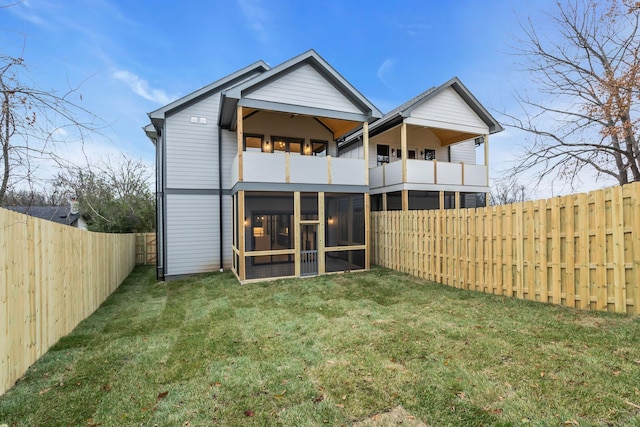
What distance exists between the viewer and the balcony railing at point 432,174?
12.8 meters

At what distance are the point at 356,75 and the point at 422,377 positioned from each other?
118 ft

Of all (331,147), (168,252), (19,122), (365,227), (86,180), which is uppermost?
(331,147)

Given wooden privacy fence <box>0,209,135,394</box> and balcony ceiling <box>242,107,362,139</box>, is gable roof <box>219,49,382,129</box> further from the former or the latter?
wooden privacy fence <box>0,209,135,394</box>

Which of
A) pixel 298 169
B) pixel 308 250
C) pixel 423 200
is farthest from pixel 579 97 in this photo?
pixel 308 250

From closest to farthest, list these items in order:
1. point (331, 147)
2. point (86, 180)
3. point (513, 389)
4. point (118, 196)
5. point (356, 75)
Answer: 1. point (513, 389)
2. point (86, 180)
3. point (331, 147)
4. point (118, 196)
5. point (356, 75)

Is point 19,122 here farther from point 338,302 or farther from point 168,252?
point 168,252

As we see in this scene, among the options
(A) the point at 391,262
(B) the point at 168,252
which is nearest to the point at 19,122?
(B) the point at 168,252

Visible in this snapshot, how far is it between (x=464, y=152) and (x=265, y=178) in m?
12.5

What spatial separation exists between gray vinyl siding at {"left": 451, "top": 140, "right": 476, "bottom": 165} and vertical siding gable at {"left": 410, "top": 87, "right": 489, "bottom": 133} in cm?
242

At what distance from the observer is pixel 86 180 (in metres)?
3.35

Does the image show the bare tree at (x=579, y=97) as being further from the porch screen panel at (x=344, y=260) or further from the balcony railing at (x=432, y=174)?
the porch screen panel at (x=344, y=260)

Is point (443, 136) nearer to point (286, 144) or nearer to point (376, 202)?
point (376, 202)

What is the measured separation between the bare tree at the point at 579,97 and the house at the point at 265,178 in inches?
252

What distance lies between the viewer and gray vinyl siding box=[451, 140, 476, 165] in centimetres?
1622
